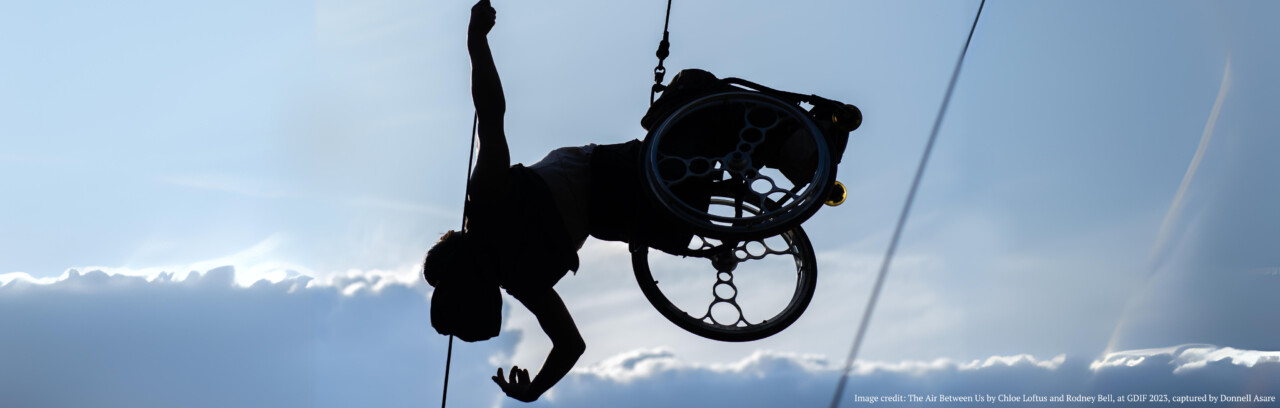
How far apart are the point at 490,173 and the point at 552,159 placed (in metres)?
0.64

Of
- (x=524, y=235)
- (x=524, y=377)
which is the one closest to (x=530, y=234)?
(x=524, y=235)

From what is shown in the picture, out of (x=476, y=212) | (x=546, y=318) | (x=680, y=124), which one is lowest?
(x=546, y=318)

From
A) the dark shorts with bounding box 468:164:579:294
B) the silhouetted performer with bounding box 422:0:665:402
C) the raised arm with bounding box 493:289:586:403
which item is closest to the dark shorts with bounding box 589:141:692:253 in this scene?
the silhouetted performer with bounding box 422:0:665:402

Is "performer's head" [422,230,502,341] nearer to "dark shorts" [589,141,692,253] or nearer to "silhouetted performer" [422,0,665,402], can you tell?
"silhouetted performer" [422,0,665,402]

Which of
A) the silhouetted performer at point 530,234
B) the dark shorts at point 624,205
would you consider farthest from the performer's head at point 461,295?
the dark shorts at point 624,205

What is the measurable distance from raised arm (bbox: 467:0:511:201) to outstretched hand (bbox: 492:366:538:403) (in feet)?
5.25

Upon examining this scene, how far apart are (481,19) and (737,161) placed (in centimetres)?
162

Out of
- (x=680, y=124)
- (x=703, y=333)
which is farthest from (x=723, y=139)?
(x=703, y=333)

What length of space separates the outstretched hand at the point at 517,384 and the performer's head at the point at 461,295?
569mm

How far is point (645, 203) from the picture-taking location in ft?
22.2

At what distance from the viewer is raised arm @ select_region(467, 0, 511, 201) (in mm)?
6234

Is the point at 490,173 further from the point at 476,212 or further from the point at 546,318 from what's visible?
the point at 546,318

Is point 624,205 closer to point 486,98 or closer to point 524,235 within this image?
point 524,235

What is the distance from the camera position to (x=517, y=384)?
24.7 feet
